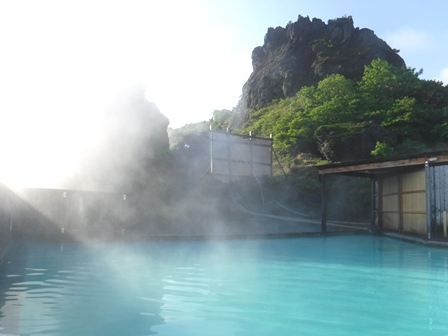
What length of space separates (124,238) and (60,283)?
652cm

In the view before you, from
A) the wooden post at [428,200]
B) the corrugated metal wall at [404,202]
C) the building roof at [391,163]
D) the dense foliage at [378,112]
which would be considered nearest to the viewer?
Answer: the building roof at [391,163]

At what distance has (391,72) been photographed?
1221 inches

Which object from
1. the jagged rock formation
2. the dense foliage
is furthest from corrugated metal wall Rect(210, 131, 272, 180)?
the jagged rock formation

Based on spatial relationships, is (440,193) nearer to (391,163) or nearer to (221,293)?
(391,163)

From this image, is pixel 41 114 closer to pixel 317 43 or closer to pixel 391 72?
pixel 391 72

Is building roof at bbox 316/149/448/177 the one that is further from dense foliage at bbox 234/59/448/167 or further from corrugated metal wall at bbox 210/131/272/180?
dense foliage at bbox 234/59/448/167

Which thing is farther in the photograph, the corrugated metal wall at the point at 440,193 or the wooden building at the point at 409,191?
the corrugated metal wall at the point at 440,193

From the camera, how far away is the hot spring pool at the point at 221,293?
12.7ft

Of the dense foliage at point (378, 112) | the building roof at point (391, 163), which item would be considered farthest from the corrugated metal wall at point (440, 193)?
the dense foliage at point (378, 112)

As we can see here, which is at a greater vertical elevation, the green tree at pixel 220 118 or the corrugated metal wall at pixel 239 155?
the green tree at pixel 220 118

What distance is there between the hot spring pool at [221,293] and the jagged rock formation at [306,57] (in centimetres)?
3690

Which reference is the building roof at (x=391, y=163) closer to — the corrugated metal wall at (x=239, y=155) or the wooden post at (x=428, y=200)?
the wooden post at (x=428, y=200)

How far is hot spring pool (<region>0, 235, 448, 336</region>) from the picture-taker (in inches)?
153

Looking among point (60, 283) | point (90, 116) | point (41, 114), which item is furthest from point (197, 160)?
point (60, 283)
